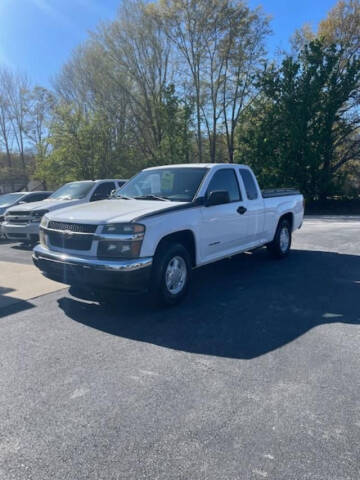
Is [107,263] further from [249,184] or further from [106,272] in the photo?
[249,184]

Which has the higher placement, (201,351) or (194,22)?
(194,22)

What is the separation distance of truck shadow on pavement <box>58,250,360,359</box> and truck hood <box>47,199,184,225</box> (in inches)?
48.1

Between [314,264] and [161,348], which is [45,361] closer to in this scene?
[161,348]

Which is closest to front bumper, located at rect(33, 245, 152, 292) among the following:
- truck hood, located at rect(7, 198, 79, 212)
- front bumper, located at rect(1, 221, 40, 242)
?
front bumper, located at rect(1, 221, 40, 242)

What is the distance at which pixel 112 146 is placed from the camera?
26.6 m

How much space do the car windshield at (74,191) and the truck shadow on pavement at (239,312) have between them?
4941mm

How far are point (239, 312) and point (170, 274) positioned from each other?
3.38ft

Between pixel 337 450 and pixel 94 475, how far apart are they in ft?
4.98

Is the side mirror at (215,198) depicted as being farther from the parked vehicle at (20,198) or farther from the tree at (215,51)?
the tree at (215,51)

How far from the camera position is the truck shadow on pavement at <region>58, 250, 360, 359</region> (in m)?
4.03

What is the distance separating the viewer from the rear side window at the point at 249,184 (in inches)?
267

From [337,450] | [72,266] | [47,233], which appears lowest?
[337,450]

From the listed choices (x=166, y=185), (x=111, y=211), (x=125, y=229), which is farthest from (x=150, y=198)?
(x=125, y=229)

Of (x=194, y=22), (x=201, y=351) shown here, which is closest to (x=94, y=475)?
(x=201, y=351)
